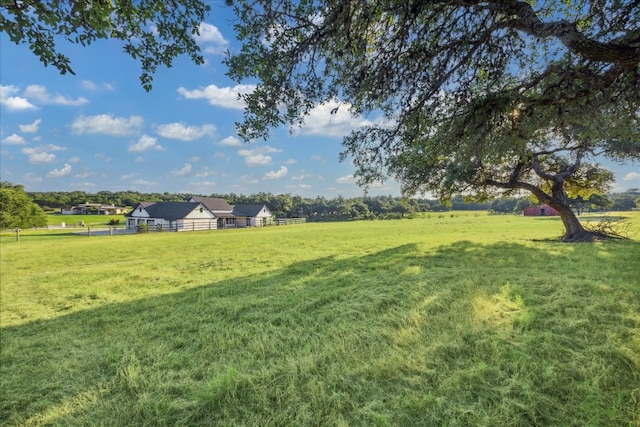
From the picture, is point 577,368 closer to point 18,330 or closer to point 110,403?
point 110,403

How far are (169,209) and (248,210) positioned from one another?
52.1ft

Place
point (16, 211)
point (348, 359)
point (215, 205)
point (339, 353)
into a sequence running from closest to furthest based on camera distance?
point (348, 359) → point (339, 353) → point (16, 211) → point (215, 205)

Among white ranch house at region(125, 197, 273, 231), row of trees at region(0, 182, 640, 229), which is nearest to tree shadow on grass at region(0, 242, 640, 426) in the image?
white ranch house at region(125, 197, 273, 231)

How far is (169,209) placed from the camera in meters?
42.9

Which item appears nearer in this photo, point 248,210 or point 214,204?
point 214,204

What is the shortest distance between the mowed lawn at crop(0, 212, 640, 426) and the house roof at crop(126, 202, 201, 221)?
37.0 metres

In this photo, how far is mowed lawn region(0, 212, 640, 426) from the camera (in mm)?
2428

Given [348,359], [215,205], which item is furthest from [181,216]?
[348,359]

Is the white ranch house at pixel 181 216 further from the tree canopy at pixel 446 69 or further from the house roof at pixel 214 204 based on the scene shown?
the tree canopy at pixel 446 69

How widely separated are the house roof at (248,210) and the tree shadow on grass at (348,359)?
49662 mm

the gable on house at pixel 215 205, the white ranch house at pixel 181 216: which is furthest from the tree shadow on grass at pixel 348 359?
the gable on house at pixel 215 205

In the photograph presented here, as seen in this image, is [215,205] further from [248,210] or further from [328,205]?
[328,205]

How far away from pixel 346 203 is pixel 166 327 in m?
75.7

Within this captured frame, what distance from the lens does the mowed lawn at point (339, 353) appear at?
7.97ft
